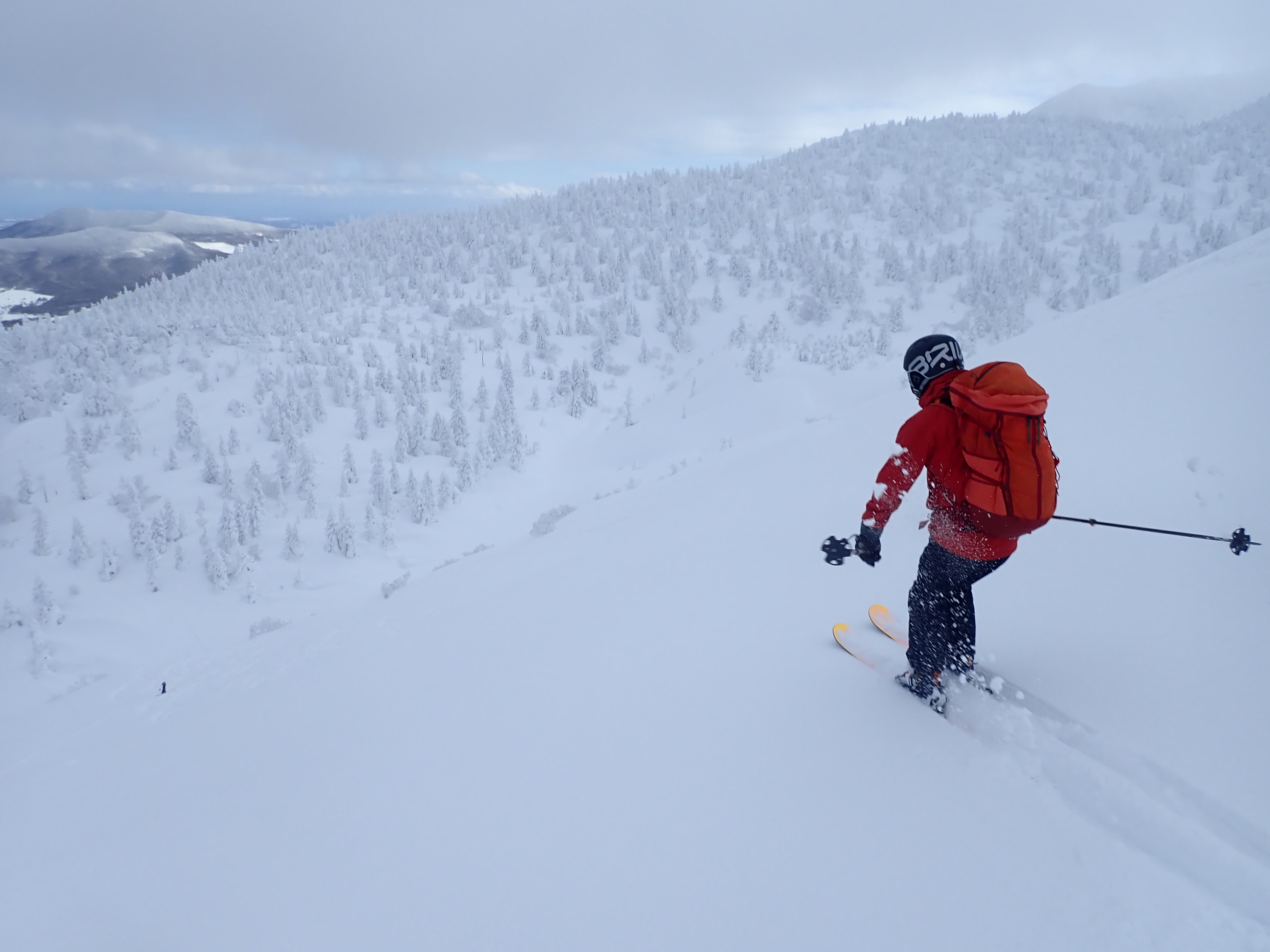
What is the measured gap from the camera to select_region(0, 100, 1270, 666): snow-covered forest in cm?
1482

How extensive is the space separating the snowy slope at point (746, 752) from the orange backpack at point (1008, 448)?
1.11 meters

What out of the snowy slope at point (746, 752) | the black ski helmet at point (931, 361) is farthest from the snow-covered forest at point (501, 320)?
the black ski helmet at point (931, 361)

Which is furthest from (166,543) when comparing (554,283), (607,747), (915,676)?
(554,283)

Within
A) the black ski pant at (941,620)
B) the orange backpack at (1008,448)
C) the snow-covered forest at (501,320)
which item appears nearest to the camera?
the orange backpack at (1008,448)

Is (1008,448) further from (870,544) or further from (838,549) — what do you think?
(838,549)

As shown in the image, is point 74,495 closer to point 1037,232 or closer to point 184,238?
point 1037,232

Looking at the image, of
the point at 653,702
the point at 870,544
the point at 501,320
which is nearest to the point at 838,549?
the point at 870,544

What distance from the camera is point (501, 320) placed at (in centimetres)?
2755

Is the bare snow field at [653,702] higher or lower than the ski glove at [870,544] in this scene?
lower

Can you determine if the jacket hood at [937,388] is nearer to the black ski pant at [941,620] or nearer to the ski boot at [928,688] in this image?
the black ski pant at [941,620]

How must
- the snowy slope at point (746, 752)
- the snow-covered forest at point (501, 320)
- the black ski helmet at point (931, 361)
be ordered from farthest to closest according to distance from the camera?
the snow-covered forest at point (501, 320)
the black ski helmet at point (931, 361)
the snowy slope at point (746, 752)

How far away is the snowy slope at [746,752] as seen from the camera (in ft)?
6.90

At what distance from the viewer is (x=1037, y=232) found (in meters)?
29.5

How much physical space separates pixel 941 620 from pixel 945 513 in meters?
0.61
